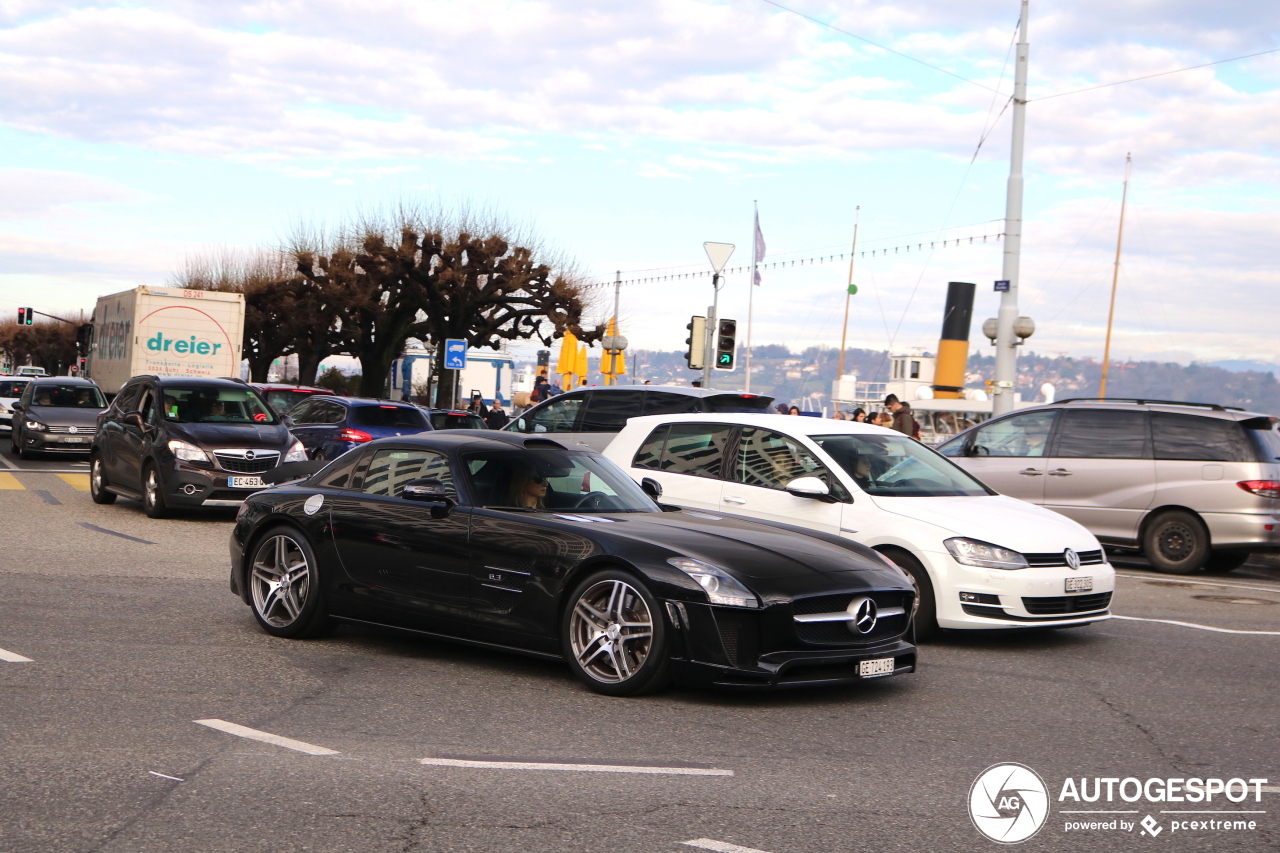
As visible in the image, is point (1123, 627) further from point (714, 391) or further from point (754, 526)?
point (714, 391)

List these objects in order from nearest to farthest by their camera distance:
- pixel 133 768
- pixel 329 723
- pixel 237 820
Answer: pixel 237 820 → pixel 133 768 → pixel 329 723

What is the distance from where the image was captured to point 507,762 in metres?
5.43

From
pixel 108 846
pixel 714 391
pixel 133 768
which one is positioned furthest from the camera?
pixel 714 391

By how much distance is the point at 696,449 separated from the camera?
10.6 meters

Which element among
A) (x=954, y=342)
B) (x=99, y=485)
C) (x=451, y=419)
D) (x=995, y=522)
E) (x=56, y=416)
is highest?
(x=954, y=342)

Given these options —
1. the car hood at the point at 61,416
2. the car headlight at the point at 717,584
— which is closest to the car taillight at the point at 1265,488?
the car headlight at the point at 717,584

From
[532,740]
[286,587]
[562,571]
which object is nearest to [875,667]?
[562,571]

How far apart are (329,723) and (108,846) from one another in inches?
71.4

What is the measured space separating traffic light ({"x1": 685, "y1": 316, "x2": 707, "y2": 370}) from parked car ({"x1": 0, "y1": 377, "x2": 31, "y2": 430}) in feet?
55.2

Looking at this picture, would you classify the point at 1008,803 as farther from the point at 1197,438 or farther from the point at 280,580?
the point at 1197,438

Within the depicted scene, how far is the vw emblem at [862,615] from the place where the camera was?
6.76 meters

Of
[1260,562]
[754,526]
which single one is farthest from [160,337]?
[754,526]

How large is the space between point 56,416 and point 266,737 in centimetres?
2157

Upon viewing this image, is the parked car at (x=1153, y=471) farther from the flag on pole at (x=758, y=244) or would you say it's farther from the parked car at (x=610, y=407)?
the flag on pole at (x=758, y=244)
